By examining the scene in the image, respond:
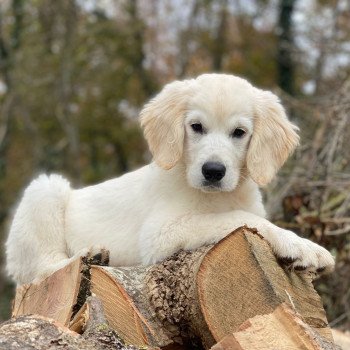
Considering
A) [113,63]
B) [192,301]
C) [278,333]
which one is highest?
[278,333]

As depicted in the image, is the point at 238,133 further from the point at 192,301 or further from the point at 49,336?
the point at 49,336

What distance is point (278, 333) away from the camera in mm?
4121

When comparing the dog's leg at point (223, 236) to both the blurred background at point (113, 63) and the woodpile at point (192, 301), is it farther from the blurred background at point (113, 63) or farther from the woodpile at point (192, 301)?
the blurred background at point (113, 63)

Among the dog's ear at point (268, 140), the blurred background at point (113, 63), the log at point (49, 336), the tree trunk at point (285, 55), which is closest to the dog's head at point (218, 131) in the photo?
the dog's ear at point (268, 140)

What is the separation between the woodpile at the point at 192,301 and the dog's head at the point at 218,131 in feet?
2.05

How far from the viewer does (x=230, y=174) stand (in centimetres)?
526

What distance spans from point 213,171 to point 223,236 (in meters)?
0.46

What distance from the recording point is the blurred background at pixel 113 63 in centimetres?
2294

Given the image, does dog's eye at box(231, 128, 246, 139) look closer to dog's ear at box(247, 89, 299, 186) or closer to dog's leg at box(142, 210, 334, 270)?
Answer: dog's ear at box(247, 89, 299, 186)

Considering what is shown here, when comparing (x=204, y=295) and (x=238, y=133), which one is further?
(x=238, y=133)

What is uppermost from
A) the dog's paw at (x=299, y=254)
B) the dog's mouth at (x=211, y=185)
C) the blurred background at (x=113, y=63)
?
the dog's mouth at (x=211, y=185)

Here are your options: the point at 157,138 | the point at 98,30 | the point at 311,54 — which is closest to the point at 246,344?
the point at 157,138

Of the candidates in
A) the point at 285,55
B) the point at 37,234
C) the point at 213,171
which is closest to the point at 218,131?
the point at 213,171

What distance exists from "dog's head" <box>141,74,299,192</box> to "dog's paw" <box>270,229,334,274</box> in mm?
604
